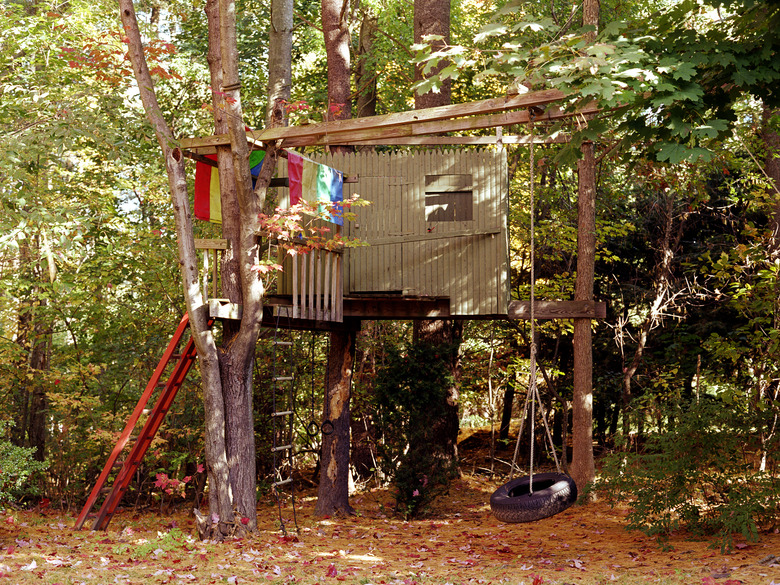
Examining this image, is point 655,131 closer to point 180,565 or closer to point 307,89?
point 180,565

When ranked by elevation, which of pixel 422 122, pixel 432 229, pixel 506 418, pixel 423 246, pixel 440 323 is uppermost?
pixel 422 122

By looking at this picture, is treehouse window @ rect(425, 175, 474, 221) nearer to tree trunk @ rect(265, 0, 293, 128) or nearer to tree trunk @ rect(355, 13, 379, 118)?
tree trunk @ rect(265, 0, 293, 128)

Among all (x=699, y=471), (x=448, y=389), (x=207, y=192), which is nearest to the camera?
(x=699, y=471)

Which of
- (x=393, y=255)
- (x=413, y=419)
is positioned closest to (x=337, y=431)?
(x=413, y=419)

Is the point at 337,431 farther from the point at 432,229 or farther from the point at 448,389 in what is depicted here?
the point at 432,229

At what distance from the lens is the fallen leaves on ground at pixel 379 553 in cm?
607

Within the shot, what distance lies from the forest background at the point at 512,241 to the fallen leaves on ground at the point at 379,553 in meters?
0.62

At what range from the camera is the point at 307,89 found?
16.0m

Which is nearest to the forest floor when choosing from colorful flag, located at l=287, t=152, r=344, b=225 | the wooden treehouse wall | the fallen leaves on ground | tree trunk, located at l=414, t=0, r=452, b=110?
the fallen leaves on ground

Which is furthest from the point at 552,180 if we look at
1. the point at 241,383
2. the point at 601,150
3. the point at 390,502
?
the point at 241,383

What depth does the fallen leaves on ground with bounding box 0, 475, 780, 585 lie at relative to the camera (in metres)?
6.07

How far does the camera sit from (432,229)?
9.20 metres

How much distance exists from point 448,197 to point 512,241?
188 inches

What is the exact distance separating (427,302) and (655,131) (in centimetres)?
425
